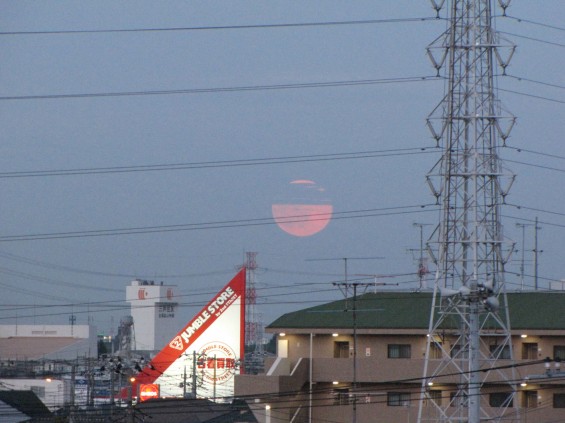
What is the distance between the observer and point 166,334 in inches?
5005

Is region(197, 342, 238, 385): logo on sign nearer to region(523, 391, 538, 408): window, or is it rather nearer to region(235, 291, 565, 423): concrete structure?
region(235, 291, 565, 423): concrete structure

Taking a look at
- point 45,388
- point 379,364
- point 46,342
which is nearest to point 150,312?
point 46,342

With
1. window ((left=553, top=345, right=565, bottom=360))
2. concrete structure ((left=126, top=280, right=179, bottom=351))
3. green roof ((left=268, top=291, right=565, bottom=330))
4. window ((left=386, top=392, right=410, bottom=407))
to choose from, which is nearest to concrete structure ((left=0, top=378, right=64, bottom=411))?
green roof ((left=268, top=291, right=565, bottom=330))

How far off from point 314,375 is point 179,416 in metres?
6.99

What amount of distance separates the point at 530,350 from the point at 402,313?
257 inches

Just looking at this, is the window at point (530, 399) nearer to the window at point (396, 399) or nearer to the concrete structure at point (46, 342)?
the window at point (396, 399)

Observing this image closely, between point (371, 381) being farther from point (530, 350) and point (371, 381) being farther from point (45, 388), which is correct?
point (45, 388)

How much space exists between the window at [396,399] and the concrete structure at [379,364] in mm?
45

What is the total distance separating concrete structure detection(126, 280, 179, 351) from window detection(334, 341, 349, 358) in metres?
75.5

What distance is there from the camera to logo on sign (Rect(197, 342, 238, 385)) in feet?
196

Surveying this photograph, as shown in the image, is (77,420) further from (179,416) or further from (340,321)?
(340,321)

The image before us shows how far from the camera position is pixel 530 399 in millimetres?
44250

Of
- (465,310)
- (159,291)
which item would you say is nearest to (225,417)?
(465,310)

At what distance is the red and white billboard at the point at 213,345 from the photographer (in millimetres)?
60000
